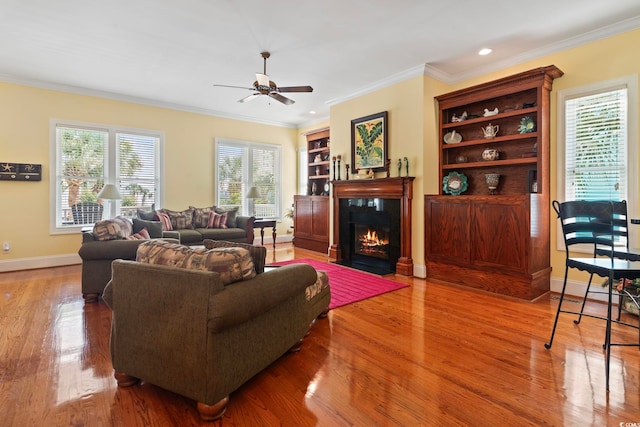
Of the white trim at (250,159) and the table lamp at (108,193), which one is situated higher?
the white trim at (250,159)

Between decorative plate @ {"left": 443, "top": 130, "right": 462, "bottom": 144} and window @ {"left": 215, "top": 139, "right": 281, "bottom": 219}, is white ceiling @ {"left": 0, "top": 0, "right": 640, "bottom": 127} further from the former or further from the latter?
window @ {"left": 215, "top": 139, "right": 281, "bottom": 219}

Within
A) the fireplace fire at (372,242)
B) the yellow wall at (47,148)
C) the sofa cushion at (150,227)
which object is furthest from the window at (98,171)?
the fireplace fire at (372,242)

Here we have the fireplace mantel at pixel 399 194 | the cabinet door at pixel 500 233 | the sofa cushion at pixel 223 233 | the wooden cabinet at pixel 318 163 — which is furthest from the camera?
the wooden cabinet at pixel 318 163

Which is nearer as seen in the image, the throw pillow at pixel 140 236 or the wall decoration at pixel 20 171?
the throw pillow at pixel 140 236

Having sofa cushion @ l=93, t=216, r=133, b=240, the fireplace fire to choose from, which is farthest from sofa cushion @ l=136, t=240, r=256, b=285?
the fireplace fire

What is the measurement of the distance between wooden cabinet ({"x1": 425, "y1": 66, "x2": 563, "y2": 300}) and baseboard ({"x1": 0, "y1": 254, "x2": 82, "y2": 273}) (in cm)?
593

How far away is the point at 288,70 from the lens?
15.5ft

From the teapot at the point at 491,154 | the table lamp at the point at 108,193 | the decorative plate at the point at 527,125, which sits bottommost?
the table lamp at the point at 108,193

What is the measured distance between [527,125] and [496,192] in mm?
939

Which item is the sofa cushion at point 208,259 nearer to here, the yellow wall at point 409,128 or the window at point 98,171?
the yellow wall at point 409,128

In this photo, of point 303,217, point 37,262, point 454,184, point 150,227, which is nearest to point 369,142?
point 454,184

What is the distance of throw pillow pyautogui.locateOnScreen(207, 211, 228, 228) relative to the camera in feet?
20.3

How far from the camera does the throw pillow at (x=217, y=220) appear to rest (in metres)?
6.19

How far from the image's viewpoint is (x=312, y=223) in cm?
697
